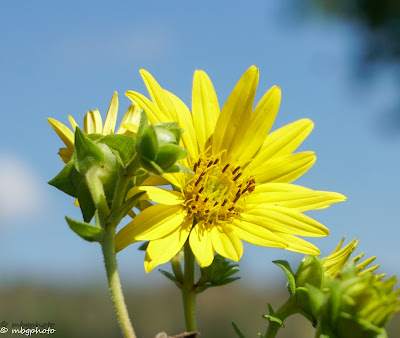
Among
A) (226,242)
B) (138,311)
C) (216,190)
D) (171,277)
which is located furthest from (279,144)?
(138,311)

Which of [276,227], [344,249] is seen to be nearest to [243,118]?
[276,227]

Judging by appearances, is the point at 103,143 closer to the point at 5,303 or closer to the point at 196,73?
the point at 196,73

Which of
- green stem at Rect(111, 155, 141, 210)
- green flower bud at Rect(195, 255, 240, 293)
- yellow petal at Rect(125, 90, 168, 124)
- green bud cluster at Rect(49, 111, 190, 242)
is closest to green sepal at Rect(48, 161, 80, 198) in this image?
green bud cluster at Rect(49, 111, 190, 242)

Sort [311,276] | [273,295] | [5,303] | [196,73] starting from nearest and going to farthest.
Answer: [311,276], [196,73], [5,303], [273,295]

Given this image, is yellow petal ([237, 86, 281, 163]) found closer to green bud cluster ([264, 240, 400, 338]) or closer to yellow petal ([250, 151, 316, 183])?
yellow petal ([250, 151, 316, 183])

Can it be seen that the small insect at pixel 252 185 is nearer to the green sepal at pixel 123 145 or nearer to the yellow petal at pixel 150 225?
the yellow petal at pixel 150 225
